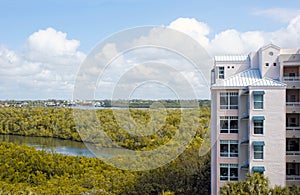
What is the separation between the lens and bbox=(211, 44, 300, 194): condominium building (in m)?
9.75

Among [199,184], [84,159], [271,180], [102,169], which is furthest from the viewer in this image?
[84,159]

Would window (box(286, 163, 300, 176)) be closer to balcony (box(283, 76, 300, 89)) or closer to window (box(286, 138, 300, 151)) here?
window (box(286, 138, 300, 151))

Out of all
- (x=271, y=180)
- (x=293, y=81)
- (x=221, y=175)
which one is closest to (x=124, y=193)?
(x=221, y=175)

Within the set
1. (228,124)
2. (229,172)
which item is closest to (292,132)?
(228,124)

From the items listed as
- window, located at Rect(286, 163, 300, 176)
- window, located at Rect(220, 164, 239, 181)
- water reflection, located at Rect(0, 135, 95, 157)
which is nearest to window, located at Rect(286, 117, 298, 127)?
window, located at Rect(286, 163, 300, 176)

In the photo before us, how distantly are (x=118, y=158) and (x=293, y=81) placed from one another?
8969mm

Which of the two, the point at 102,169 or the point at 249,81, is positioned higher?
the point at 249,81

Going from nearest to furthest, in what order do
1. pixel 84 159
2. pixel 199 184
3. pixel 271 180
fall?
pixel 271 180, pixel 199 184, pixel 84 159

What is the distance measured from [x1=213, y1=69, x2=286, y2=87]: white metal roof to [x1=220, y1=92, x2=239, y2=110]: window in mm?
263

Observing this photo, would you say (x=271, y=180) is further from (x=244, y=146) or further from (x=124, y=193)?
(x=124, y=193)

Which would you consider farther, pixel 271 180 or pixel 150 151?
pixel 150 151

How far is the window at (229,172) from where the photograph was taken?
1018 centimetres

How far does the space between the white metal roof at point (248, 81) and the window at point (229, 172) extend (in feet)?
6.95

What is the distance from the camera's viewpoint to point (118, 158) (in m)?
16.8
